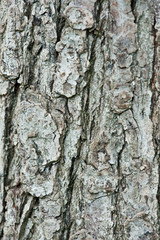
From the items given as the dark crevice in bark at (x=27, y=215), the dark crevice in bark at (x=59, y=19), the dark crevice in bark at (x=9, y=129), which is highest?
the dark crevice in bark at (x=59, y=19)

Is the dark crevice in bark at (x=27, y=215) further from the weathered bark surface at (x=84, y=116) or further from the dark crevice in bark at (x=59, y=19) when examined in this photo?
the dark crevice in bark at (x=59, y=19)

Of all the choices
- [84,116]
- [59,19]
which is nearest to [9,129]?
[84,116]

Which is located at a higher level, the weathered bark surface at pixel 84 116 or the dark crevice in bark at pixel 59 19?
the dark crevice in bark at pixel 59 19

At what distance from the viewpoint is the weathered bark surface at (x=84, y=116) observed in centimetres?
99

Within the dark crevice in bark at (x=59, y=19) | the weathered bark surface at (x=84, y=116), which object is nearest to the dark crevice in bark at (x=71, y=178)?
the weathered bark surface at (x=84, y=116)

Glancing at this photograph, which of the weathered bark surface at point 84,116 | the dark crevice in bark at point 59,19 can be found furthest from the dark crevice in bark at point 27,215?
the dark crevice in bark at point 59,19

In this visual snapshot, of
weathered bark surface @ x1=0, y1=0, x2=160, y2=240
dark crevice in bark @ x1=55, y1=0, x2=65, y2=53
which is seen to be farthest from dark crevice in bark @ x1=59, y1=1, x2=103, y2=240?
dark crevice in bark @ x1=55, y1=0, x2=65, y2=53

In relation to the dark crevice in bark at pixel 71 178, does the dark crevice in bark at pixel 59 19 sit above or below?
above

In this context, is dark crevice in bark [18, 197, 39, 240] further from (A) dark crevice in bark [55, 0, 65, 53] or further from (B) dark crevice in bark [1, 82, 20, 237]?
(A) dark crevice in bark [55, 0, 65, 53]

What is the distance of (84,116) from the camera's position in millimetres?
1013

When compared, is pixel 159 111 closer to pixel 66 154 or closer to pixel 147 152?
pixel 147 152

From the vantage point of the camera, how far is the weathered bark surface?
99 cm

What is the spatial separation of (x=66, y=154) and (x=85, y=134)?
0.29 ft

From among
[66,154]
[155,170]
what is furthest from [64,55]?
[155,170]
